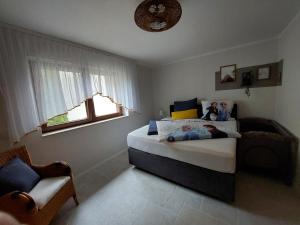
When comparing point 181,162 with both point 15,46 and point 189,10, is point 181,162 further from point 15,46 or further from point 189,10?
point 15,46

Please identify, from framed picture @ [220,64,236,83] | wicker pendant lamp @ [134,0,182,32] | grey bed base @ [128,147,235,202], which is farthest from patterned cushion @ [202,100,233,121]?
wicker pendant lamp @ [134,0,182,32]

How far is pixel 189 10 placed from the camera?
58.3 inches

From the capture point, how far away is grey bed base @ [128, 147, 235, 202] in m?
1.49

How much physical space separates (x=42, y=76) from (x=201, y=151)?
2.24 metres

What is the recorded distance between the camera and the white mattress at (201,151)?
1.44m

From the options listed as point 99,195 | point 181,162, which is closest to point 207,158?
point 181,162

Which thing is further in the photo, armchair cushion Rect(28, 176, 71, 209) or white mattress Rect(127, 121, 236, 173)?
white mattress Rect(127, 121, 236, 173)

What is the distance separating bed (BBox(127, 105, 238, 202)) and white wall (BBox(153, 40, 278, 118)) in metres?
1.64

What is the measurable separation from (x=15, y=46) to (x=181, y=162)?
96.2 inches

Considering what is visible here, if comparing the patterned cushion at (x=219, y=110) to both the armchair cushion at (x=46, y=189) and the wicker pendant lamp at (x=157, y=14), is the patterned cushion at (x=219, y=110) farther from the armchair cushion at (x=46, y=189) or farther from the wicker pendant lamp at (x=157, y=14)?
the armchair cushion at (x=46, y=189)

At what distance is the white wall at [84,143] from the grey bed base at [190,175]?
0.80m

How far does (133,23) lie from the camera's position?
1683 mm

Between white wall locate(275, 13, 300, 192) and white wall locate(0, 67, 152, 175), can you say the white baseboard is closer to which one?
white wall locate(0, 67, 152, 175)

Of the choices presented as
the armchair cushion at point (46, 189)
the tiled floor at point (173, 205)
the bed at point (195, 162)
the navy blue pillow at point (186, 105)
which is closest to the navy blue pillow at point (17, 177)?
the armchair cushion at point (46, 189)
